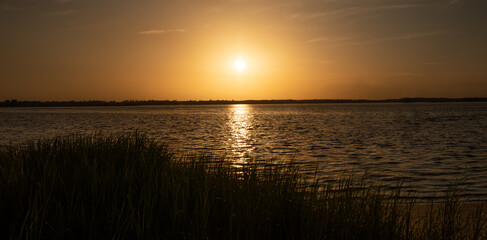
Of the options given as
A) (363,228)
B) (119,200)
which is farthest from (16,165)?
(363,228)

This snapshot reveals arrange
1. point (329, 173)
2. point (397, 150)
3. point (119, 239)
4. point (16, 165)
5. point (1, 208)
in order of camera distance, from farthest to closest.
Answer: point (397, 150) < point (329, 173) < point (16, 165) < point (1, 208) < point (119, 239)

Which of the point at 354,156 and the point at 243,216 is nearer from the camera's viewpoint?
the point at 243,216

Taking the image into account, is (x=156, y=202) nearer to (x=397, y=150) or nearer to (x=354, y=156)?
(x=354, y=156)

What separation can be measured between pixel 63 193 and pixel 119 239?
220cm

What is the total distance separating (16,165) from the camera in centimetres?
846

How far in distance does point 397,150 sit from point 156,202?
2027cm

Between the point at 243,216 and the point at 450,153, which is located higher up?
the point at 243,216

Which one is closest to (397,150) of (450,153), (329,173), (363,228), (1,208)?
(450,153)

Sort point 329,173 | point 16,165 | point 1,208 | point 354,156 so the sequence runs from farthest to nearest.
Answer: point 354,156 < point 329,173 < point 16,165 < point 1,208

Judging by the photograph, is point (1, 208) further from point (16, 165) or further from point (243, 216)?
point (243, 216)

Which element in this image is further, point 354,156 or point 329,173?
point 354,156

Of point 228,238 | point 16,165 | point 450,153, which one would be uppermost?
point 16,165

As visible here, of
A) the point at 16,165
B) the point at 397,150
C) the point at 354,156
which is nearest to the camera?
the point at 16,165

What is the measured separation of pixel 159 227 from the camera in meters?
5.47
